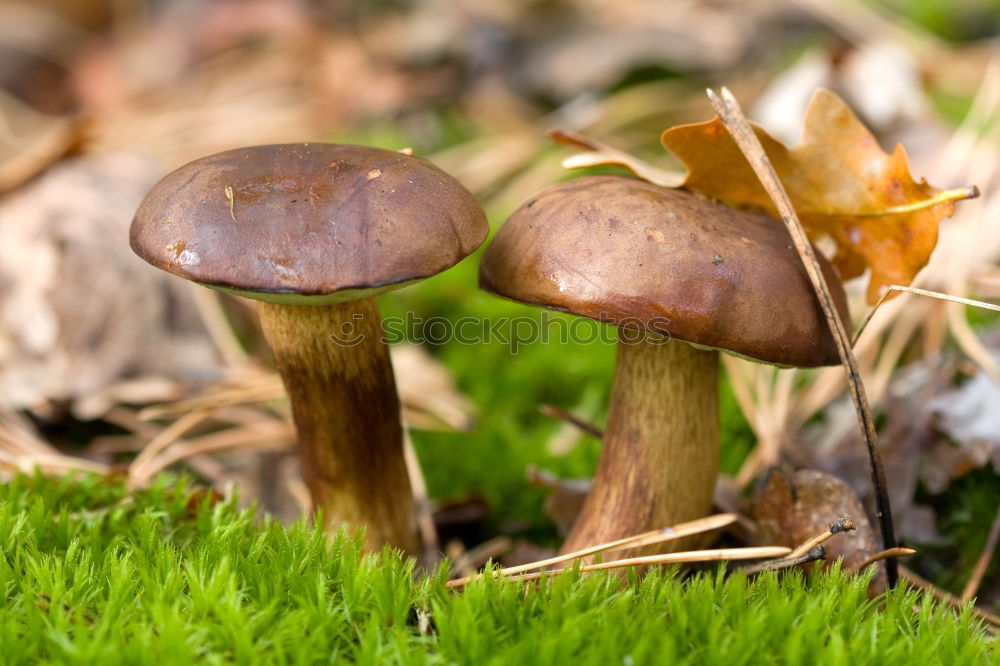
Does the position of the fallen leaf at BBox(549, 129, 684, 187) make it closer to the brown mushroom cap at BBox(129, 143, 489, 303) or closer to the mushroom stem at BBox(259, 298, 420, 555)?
the brown mushroom cap at BBox(129, 143, 489, 303)

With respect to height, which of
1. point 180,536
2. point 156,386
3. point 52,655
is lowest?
point 156,386

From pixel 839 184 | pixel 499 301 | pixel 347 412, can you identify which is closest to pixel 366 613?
pixel 347 412

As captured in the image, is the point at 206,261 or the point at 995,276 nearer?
the point at 206,261

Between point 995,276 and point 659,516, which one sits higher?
point 995,276

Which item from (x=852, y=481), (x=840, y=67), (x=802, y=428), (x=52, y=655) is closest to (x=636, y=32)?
(x=840, y=67)

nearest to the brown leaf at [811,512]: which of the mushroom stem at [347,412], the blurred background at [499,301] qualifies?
the blurred background at [499,301]

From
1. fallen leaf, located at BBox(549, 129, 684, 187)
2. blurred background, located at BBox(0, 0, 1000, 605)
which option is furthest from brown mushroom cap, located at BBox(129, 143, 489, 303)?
blurred background, located at BBox(0, 0, 1000, 605)

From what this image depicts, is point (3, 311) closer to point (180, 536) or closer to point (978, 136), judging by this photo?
point (180, 536)
